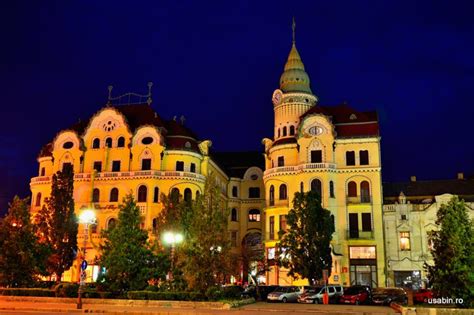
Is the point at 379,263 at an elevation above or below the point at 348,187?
below

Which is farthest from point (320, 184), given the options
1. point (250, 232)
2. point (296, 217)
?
point (250, 232)

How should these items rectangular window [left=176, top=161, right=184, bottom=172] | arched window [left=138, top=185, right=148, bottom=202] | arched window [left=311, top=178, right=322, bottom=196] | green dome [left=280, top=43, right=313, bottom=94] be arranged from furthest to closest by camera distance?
1. green dome [left=280, top=43, right=313, bottom=94]
2. rectangular window [left=176, top=161, right=184, bottom=172]
3. arched window [left=138, top=185, right=148, bottom=202]
4. arched window [left=311, top=178, right=322, bottom=196]

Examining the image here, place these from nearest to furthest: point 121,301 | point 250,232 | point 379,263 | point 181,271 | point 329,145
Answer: point 121,301
point 181,271
point 379,263
point 329,145
point 250,232

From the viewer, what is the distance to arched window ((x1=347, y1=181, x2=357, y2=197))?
60.6 m

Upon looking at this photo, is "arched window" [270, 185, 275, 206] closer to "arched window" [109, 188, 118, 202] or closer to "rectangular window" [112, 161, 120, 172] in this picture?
"arched window" [109, 188, 118, 202]

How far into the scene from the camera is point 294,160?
63469 mm

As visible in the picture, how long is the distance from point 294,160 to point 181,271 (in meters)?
28.7

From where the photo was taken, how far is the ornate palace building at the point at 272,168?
5912 cm

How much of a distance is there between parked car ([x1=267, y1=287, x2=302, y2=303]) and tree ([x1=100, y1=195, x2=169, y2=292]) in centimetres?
989

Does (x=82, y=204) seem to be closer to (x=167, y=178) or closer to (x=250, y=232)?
(x=167, y=178)

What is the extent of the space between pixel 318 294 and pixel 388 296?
556 centimetres

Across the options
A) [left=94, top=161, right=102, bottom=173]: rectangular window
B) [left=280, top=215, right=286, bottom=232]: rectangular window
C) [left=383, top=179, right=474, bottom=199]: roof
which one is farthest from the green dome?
[left=94, top=161, right=102, bottom=173]: rectangular window

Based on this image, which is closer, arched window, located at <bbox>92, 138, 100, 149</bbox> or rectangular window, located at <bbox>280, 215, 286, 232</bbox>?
rectangular window, located at <bbox>280, 215, 286, 232</bbox>

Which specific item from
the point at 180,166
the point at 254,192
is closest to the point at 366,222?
the point at 254,192
